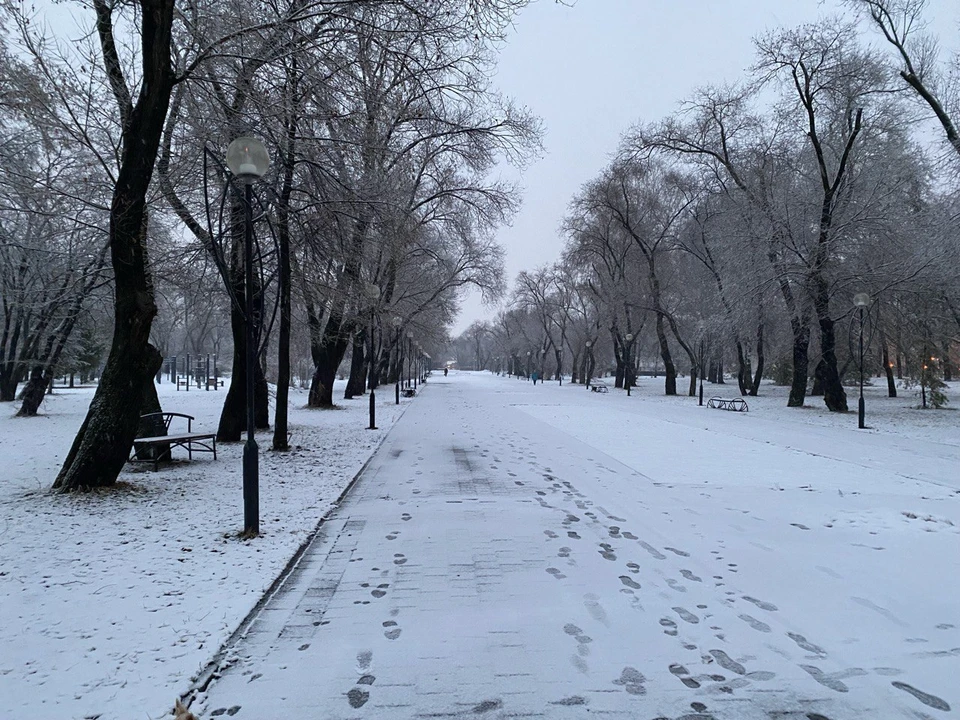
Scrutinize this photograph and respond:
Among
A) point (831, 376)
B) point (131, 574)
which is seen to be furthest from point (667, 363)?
point (131, 574)

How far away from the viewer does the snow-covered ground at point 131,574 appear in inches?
127

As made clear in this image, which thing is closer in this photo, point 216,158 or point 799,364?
point 216,158

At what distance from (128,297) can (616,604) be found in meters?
6.83

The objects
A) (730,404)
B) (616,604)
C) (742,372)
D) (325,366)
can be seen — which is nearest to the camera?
(616,604)

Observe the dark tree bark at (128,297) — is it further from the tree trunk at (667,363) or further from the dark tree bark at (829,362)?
the tree trunk at (667,363)

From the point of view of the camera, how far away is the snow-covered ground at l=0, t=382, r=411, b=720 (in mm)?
3232

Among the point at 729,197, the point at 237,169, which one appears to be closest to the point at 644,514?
the point at 237,169

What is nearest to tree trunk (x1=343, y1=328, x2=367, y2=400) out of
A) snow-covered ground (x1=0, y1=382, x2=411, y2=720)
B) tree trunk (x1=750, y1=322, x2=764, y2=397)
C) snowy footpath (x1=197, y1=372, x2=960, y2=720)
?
tree trunk (x1=750, y1=322, x2=764, y2=397)

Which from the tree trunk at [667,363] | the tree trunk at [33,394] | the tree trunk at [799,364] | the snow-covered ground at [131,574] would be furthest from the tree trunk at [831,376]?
the tree trunk at [33,394]

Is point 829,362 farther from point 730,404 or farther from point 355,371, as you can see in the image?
point 355,371

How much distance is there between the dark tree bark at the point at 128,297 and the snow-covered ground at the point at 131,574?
47 cm

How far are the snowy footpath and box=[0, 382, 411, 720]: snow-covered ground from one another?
24 cm

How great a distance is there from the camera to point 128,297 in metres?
7.83

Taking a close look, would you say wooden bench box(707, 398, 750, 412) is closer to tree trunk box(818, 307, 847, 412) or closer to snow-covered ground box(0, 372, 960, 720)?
tree trunk box(818, 307, 847, 412)
